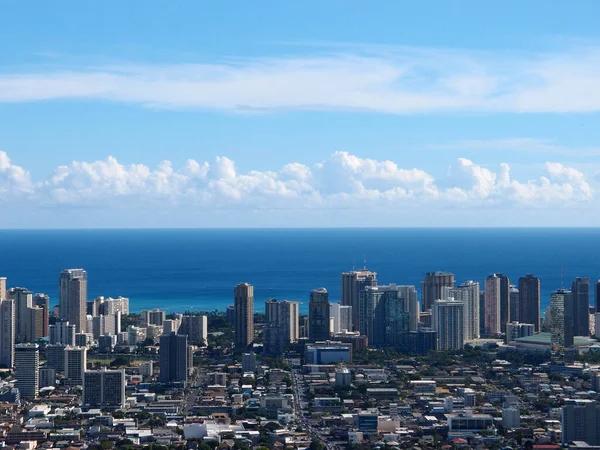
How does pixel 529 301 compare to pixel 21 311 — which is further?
pixel 529 301

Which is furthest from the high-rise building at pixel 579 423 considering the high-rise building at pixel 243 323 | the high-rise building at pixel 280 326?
the high-rise building at pixel 243 323

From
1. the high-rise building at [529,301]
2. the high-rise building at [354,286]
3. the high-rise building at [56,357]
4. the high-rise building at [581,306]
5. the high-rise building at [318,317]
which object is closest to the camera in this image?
the high-rise building at [56,357]

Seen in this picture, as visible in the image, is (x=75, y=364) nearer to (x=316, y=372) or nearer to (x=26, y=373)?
(x=26, y=373)

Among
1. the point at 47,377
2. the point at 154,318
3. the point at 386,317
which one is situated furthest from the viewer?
the point at 154,318

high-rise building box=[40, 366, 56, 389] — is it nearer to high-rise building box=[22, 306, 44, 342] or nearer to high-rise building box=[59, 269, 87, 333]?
high-rise building box=[22, 306, 44, 342]

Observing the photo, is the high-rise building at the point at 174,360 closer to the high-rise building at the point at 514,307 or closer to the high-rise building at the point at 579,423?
the high-rise building at the point at 579,423

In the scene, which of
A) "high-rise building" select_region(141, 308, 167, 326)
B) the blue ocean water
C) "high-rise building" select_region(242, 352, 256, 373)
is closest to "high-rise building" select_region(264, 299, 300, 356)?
"high-rise building" select_region(242, 352, 256, 373)

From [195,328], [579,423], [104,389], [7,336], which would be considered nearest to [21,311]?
[7,336]
